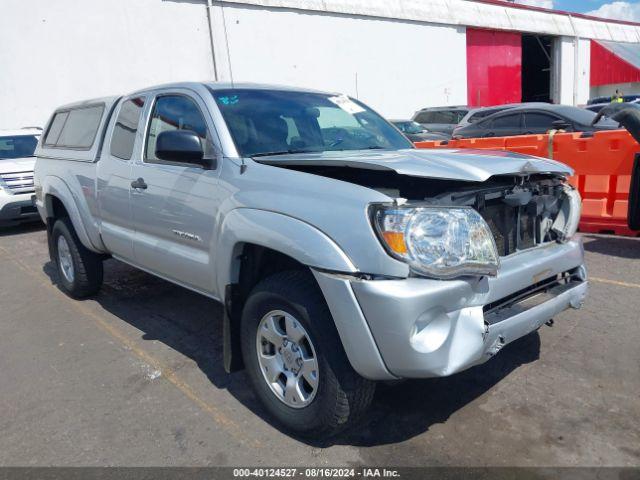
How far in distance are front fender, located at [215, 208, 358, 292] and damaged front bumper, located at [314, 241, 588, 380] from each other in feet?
0.28

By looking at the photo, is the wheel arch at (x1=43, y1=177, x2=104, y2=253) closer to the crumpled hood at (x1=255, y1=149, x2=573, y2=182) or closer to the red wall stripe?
the crumpled hood at (x1=255, y1=149, x2=573, y2=182)

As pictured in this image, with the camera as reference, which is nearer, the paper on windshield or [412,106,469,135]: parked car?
the paper on windshield

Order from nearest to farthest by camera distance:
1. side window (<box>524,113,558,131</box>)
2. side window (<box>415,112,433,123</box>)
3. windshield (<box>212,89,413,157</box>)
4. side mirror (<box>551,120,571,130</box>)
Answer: windshield (<box>212,89,413,157</box>) → side mirror (<box>551,120,571,130</box>) → side window (<box>524,113,558,131</box>) → side window (<box>415,112,433,123</box>)

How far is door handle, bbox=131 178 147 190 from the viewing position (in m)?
3.99

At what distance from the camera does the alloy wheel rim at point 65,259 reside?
559 centimetres

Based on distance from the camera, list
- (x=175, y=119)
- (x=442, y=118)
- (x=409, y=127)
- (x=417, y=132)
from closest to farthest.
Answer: (x=175, y=119)
(x=417, y=132)
(x=409, y=127)
(x=442, y=118)

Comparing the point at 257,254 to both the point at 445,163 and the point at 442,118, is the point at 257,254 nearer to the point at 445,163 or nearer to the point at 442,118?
the point at 445,163

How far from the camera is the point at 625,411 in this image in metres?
3.08

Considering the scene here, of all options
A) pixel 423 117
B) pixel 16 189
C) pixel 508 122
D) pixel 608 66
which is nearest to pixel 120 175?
pixel 16 189

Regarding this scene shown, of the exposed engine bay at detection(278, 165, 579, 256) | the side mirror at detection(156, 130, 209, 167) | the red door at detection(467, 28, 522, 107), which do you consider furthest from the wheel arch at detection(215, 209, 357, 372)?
the red door at detection(467, 28, 522, 107)

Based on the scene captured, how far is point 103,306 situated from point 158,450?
281cm

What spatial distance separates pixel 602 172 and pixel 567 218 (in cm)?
408

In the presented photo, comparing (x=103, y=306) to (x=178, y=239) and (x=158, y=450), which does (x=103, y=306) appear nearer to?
(x=178, y=239)

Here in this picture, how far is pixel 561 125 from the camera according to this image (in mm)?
9078
